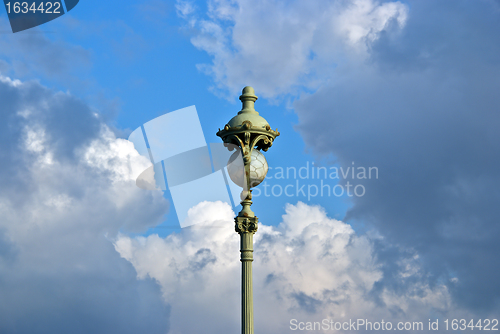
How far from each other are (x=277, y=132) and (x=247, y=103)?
114cm

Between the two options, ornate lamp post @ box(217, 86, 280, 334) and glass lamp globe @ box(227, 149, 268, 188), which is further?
glass lamp globe @ box(227, 149, 268, 188)

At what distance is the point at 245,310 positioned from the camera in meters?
13.9

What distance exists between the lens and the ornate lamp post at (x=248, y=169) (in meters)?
14.0

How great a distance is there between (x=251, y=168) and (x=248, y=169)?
9 centimetres

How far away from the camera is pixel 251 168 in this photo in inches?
570

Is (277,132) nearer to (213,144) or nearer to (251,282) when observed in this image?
(213,144)

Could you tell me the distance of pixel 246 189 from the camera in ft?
48.2

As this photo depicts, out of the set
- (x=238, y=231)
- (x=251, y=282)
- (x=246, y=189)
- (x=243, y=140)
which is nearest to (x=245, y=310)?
(x=251, y=282)

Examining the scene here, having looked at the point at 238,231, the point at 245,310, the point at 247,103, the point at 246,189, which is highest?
the point at 247,103

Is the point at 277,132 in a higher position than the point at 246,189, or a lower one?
higher

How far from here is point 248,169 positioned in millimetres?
14438

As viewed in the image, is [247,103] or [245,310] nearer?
[245,310]

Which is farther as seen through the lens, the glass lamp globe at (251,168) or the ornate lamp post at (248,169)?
the glass lamp globe at (251,168)

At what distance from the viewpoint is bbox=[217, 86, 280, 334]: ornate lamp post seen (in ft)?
45.9
